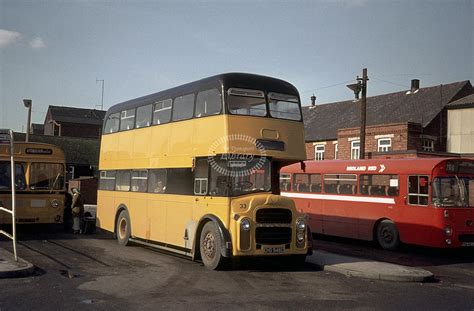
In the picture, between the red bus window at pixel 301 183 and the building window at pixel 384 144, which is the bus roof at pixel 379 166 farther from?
the building window at pixel 384 144

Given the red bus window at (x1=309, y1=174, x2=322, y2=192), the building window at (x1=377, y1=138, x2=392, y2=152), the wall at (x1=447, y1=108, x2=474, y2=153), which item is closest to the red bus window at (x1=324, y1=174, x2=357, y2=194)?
the red bus window at (x1=309, y1=174, x2=322, y2=192)

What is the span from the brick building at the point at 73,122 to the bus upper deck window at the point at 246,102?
207 ft

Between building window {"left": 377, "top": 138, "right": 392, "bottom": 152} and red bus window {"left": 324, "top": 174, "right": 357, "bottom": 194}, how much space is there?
17.7m

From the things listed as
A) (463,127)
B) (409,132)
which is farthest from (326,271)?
(463,127)

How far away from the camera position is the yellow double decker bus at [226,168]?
11.4 m

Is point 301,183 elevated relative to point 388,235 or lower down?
elevated

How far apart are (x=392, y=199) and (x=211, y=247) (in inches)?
297

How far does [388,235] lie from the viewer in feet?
56.0

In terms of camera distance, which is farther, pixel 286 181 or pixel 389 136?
pixel 389 136

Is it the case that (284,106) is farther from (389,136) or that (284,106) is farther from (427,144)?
(427,144)

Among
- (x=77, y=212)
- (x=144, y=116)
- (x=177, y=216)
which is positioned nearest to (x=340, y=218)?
(x=177, y=216)

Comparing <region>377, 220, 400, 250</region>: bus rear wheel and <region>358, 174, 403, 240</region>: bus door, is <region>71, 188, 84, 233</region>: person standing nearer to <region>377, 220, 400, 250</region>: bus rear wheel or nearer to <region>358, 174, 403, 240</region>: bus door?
<region>358, 174, 403, 240</region>: bus door

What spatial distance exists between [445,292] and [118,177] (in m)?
10.5

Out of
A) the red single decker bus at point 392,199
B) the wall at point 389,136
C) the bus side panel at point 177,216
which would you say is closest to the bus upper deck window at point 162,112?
the bus side panel at point 177,216
